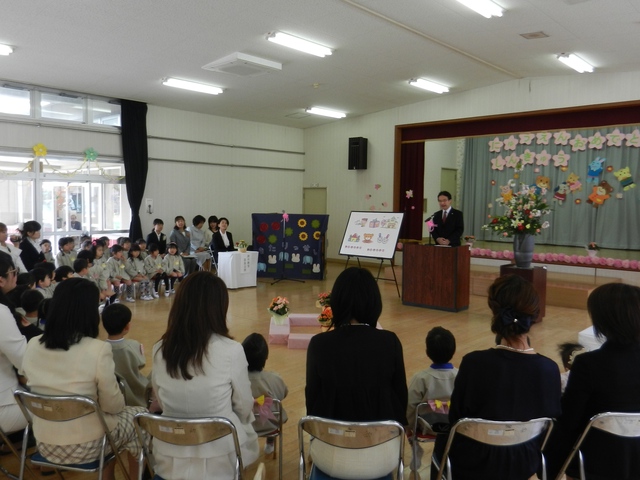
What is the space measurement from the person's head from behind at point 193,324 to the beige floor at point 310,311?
4.00ft

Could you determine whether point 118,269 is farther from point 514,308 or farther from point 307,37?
point 514,308

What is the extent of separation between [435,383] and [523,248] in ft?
13.7

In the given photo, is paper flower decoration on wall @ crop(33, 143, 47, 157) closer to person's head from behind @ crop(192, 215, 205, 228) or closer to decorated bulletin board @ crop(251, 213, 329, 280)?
person's head from behind @ crop(192, 215, 205, 228)

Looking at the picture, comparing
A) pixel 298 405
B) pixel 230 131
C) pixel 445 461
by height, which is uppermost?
pixel 230 131

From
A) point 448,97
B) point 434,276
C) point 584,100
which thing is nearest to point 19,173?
point 434,276

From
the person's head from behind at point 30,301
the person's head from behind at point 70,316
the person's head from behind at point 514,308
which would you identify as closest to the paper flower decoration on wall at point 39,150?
the person's head from behind at point 30,301

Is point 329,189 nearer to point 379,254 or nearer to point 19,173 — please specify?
point 379,254

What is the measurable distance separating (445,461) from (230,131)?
1020 cm

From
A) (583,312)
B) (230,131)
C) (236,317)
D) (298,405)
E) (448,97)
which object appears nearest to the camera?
(298,405)

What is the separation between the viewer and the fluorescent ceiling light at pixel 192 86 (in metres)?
8.20

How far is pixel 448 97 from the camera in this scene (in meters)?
9.90

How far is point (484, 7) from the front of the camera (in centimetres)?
551

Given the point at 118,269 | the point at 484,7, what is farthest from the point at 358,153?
the point at 118,269

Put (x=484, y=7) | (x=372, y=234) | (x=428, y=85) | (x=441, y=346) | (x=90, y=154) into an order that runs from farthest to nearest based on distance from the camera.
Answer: (x=428, y=85), (x=90, y=154), (x=372, y=234), (x=484, y=7), (x=441, y=346)
